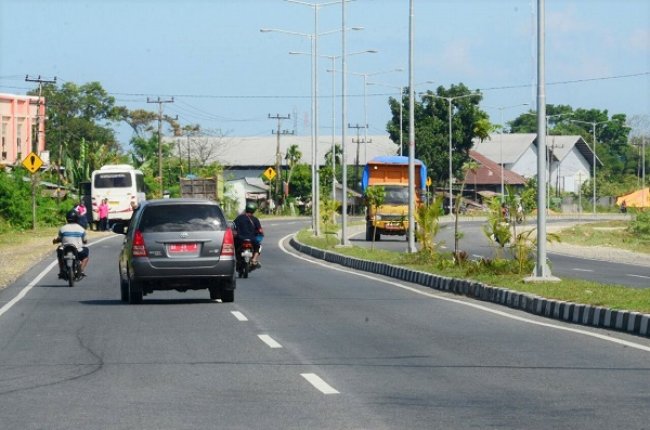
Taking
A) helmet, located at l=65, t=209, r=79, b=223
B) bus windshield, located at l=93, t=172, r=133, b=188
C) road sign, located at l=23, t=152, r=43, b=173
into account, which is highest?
road sign, located at l=23, t=152, r=43, b=173

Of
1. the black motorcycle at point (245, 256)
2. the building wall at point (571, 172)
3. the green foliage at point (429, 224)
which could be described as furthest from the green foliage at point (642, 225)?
the building wall at point (571, 172)

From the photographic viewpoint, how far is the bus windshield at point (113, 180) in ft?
246

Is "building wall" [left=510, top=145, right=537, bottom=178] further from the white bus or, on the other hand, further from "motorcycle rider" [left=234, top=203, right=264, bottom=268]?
"motorcycle rider" [left=234, top=203, right=264, bottom=268]

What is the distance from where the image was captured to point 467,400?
441 inches

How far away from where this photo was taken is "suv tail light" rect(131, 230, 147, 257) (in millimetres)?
23062

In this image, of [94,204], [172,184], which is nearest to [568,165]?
[172,184]

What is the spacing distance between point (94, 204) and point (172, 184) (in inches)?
1877

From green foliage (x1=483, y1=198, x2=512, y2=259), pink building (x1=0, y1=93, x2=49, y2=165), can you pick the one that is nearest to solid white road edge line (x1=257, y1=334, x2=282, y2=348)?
green foliage (x1=483, y1=198, x2=512, y2=259)

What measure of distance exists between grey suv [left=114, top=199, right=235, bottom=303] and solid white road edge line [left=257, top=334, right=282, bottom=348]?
5917mm

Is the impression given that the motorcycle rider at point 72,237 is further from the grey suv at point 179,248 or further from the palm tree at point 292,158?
the palm tree at point 292,158

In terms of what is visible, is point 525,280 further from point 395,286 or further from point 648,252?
point 648,252

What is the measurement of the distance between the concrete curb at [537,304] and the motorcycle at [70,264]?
7404 millimetres

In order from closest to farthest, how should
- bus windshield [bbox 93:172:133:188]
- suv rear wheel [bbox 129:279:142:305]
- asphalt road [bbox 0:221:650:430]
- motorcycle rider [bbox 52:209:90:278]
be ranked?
asphalt road [bbox 0:221:650:430], suv rear wheel [bbox 129:279:142:305], motorcycle rider [bbox 52:209:90:278], bus windshield [bbox 93:172:133:188]

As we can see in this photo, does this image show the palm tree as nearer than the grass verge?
No
